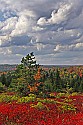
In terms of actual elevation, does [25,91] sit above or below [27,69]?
below

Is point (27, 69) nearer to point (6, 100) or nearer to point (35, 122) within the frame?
point (6, 100)

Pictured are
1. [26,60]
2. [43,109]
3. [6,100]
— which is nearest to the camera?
[43,109]

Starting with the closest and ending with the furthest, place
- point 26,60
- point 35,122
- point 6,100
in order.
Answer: point 35,122
point 6,100
point 26,60

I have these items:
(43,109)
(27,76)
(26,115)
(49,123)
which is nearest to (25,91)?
(27,76)

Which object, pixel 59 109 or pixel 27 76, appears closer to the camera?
pixel 59 109

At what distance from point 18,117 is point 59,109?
4.82m

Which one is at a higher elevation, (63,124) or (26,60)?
(26,60)

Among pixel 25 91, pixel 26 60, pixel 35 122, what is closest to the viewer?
pixel 35 122

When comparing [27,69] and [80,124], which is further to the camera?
[27,69]

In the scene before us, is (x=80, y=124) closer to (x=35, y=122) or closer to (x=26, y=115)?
(x=35, y=122)

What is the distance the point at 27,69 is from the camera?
40.3m

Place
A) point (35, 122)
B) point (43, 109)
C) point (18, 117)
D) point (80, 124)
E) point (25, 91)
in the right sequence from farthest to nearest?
point (25, 91) → point (43, 109) → point (18, 117) → point (35, 122) → point (80, 124)

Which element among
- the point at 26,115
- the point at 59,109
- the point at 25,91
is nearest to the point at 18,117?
the point at 26,115

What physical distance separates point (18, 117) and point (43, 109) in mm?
4106
